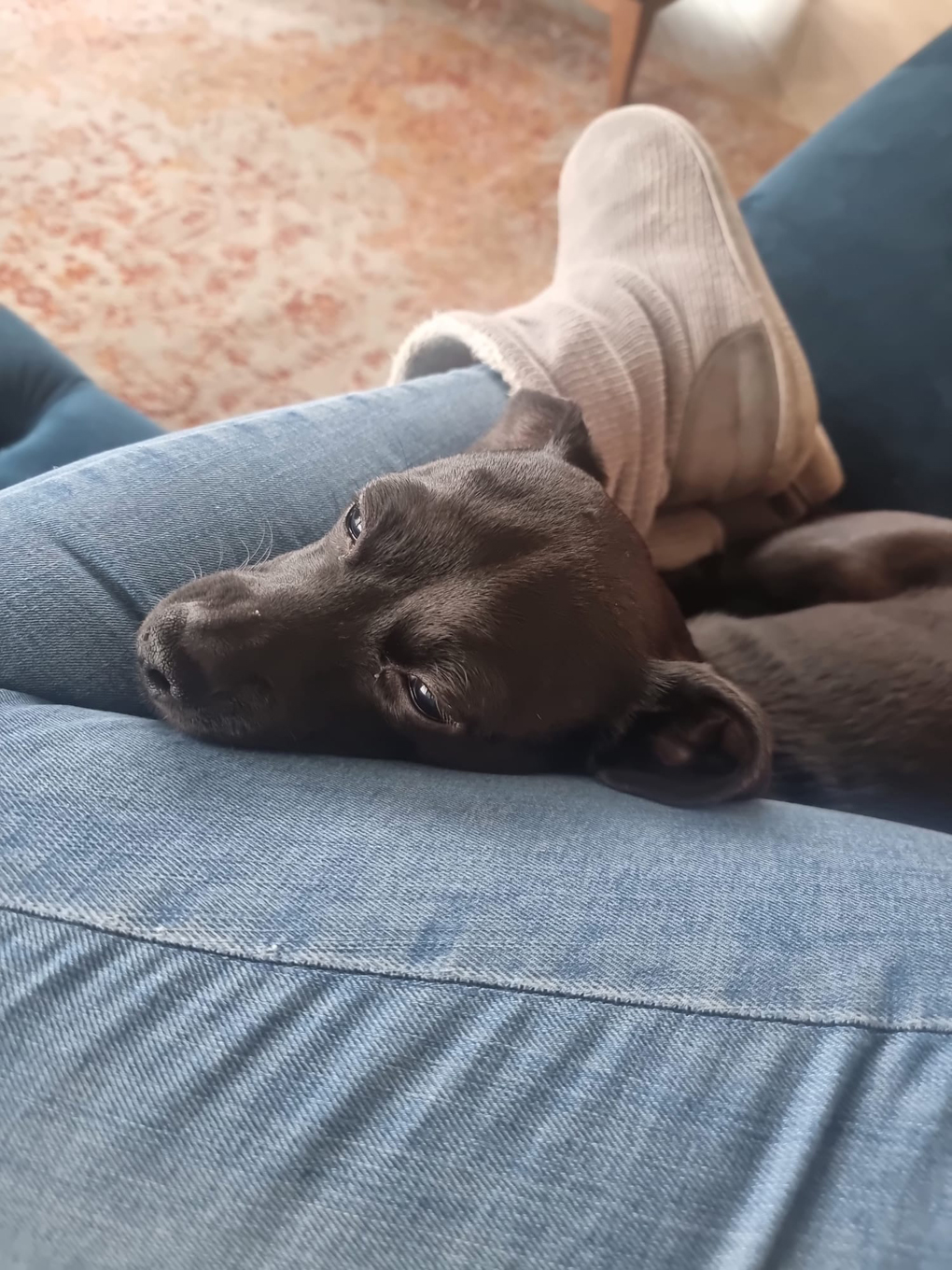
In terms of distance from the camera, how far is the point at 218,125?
3119 millimetres

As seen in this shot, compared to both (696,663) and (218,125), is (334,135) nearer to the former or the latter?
(218,125)

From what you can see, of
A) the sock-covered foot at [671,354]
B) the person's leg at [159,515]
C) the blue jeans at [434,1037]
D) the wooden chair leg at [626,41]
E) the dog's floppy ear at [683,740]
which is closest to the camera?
the blue jeans at [434,1037]

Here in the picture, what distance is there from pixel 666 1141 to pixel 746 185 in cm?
329

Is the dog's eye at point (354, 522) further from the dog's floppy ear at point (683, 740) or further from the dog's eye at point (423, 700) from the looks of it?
the dog's floppy ear at point (683, 740)

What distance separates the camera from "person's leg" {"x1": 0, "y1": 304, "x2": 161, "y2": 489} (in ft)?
5.94

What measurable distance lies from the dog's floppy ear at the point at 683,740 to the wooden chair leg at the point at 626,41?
260cm

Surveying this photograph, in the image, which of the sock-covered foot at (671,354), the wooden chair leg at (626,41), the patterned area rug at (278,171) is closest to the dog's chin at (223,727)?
the sock-covered foot at (671,354)

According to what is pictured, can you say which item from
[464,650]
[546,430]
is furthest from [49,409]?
[464,650]

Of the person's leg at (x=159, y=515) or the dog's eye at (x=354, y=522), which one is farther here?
the dog's eye at (x=354, y=522)

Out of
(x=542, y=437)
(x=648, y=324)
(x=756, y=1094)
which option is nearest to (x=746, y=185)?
(x=648, y=324)

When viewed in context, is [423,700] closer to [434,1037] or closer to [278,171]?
[434,1037]

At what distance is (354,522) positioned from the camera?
53.2 inches

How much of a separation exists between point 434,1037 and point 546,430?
105 cm

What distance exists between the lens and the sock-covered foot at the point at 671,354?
1.74 m
